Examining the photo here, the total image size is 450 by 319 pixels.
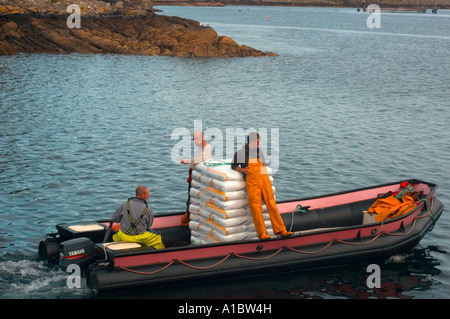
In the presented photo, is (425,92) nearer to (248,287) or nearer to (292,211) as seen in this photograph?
(292,211)

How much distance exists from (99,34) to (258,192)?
50881mm

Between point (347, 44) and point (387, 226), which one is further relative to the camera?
point (347, 44)

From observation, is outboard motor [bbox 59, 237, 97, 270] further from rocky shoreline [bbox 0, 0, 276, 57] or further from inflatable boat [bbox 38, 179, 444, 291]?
rocky shoreline [bbox 0, 0, 276, 57]

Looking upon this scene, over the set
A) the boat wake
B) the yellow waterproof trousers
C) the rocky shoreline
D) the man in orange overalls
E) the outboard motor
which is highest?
the rocky shoreline

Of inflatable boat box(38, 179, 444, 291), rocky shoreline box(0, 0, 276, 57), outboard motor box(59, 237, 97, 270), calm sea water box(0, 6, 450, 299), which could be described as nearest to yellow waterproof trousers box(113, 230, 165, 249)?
inflatable boat box(38, 179, 444, 291)

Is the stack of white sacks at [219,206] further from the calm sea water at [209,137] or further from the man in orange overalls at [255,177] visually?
the calm sea water at [209,137]

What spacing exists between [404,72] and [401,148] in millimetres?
29627

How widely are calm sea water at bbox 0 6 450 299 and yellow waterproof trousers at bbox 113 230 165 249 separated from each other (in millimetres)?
1010

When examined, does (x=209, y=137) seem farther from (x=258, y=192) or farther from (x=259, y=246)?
(x=258, y=192)

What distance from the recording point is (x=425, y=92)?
4416 centimetres

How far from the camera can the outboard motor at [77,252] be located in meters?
13.1

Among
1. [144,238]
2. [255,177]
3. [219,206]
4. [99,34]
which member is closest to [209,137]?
[219,206]

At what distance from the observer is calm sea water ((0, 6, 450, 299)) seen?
48.0 ft

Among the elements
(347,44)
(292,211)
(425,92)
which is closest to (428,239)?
(292,211)
